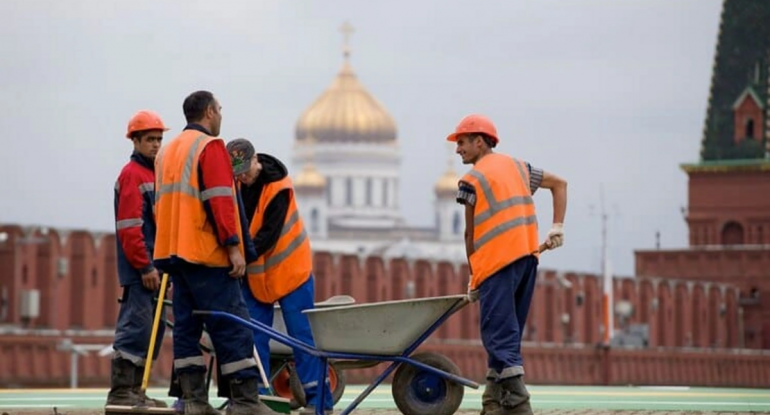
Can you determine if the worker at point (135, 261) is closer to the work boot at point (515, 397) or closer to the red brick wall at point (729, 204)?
the work boot at point (515, 397)

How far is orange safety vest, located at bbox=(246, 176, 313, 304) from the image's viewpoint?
12.1 m

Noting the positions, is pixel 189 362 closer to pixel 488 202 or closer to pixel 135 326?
pixel 135 326

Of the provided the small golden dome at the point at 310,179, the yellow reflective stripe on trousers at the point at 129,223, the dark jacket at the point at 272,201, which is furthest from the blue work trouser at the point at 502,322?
the small golden dome at the point at 310,179

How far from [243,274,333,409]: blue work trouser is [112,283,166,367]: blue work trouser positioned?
0.54 meters

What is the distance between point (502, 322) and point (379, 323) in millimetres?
574

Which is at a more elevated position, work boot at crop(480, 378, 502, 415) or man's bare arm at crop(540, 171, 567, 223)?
man's bare arm at crop(540, 171, 567, 223)

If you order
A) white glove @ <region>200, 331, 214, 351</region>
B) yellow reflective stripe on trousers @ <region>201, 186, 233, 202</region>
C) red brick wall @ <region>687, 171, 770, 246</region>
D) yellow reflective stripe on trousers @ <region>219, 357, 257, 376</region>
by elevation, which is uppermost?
red brick wall @ <region>687, 171, 770, 246</region>

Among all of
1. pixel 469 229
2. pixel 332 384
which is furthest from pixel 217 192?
pixel 332 384

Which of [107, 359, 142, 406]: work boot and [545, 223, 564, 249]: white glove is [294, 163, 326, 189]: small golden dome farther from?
[545, 223, 564, 249]: white glove

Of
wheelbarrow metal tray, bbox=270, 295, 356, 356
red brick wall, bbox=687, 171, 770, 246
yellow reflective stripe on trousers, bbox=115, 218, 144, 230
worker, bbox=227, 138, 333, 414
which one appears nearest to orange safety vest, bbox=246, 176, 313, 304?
worker, bbox=227, 138, 333, 414

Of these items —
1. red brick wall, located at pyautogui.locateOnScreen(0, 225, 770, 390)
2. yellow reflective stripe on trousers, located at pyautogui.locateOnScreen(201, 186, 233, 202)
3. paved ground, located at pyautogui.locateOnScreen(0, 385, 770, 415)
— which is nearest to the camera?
yellow reflective stripe on trousers, located at pyautogui.locateOnScreen(201, 186, 233, 202)

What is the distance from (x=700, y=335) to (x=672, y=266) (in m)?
3.01

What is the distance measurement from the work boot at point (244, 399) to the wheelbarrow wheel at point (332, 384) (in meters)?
1.03

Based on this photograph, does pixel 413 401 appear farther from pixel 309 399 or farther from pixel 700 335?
pixel 700 335
